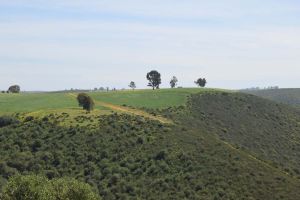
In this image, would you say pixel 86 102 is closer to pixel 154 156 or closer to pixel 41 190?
pixel 154 156

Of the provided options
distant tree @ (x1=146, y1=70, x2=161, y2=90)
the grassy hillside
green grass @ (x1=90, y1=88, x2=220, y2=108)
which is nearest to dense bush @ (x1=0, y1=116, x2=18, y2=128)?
the grassy hillside

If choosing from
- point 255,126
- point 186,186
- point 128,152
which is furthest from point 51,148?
point 255,126

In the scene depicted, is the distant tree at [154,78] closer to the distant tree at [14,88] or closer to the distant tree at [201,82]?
the distant tree at [201,82]

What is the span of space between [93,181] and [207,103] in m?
57.6

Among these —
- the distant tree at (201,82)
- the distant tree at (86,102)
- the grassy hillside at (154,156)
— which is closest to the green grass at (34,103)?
the distant tree at (86,102)

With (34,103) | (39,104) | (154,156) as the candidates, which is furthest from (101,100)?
(154,156)

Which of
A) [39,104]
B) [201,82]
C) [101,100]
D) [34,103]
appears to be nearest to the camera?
[39,104]

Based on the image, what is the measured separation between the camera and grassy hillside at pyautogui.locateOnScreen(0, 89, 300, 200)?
2480 inches

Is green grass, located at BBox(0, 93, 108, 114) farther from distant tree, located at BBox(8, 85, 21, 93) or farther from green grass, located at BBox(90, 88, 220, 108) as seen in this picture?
distant tree, located at BBox(8, 85, 21, 93)

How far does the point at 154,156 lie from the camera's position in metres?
71.5

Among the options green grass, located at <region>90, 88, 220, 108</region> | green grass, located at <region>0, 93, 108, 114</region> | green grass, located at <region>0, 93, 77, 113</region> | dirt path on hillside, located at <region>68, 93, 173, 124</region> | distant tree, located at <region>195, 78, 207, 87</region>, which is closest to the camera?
dirt path on hillside, located at <region>68, 93, 173, 124</region>

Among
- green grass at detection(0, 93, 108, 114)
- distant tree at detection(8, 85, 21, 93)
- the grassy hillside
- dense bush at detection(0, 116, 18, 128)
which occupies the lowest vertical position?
the grassy hillside

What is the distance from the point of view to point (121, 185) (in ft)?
212

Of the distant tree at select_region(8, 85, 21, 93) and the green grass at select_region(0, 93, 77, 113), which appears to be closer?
the green grass at select_region(0, 93, 77, 113)
